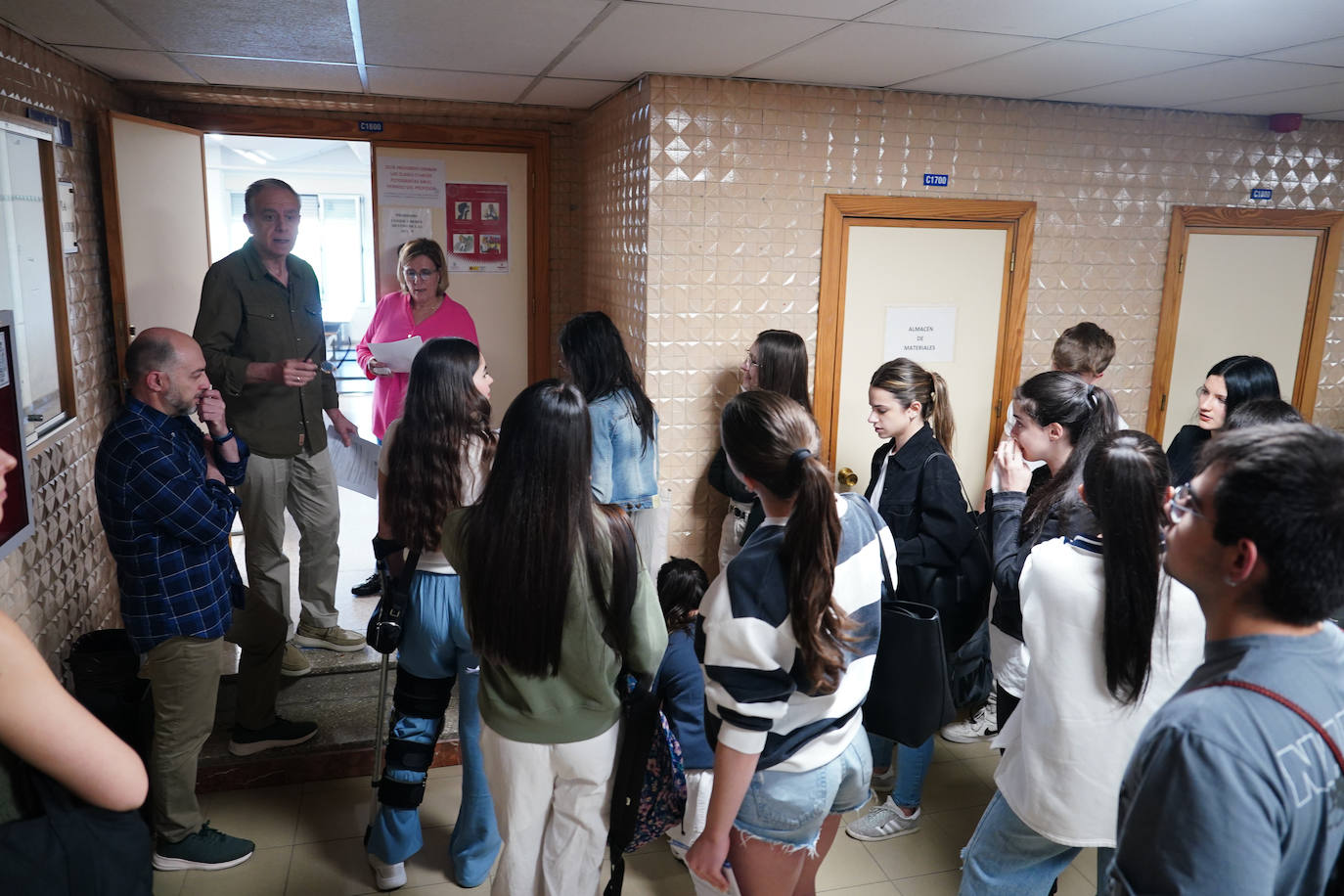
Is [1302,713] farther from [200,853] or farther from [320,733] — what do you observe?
[320,733]

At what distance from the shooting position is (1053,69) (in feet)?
11.7

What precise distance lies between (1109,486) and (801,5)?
172 centimetres

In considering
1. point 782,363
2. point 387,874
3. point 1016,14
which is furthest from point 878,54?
point 387,874

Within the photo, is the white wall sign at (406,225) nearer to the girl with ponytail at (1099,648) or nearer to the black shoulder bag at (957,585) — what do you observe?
the black shoulder bag at (957,585)

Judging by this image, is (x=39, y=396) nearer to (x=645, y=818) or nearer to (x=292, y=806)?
(x=292, y=806)

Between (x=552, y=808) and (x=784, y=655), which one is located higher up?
(x=784, y=655)

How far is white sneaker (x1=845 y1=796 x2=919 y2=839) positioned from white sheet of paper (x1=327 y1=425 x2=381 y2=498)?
2.45 meters

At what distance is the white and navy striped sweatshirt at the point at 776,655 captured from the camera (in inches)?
64.8

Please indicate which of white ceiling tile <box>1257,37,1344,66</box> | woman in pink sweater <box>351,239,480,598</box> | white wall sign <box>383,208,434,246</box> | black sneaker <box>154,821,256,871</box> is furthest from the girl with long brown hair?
white ceiling tile <box>1257,37,1344,66</box>

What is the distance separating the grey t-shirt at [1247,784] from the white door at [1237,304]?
4.16 meters

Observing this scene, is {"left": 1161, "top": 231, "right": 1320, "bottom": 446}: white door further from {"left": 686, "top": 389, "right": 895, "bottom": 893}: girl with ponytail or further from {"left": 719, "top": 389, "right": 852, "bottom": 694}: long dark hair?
{"left": 719, "top": 389, "right": 852, "bottom": 694}: long dark hair

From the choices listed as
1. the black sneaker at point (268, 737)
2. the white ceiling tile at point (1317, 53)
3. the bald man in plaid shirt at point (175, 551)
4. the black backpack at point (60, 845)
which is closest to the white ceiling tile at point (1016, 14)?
the white ceiling tile at point (1317, 53)

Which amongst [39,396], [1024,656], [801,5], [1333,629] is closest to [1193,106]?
[801,5]

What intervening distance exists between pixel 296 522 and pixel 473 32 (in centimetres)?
213
